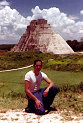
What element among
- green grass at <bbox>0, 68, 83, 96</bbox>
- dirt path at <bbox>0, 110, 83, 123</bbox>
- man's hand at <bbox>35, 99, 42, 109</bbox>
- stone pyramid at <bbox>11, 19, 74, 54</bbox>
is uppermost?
stone pyramid at <bbox>11, 19, 74, 54</bbox>

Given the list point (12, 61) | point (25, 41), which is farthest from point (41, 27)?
point (12, 61)

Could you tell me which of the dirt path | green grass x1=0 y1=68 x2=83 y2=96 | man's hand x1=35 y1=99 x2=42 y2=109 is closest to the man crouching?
man's hand x1=35 y1=99 x2=42 y2=109

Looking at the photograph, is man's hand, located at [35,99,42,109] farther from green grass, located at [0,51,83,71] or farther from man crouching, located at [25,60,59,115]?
green grass, located at [0,51,83,71]

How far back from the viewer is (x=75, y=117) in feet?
12.6

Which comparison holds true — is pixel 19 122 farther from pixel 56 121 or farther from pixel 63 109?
pixel 63 109

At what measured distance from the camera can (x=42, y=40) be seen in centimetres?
3494

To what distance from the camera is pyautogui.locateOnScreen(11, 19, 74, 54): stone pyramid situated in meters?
33.4

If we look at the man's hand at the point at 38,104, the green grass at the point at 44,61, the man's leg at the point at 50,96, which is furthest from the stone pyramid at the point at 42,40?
the man's hand at the point at 38,104

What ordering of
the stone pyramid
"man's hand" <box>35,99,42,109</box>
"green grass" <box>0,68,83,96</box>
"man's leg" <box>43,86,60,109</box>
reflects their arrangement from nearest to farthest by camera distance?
"man's hand" <box>35,99,42,109</box> → "man's leg" <box>43,86,60,109</box> → "green grass" <box>0,68,83,96</box> → the stone pyramid

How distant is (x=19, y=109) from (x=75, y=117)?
1.51 m

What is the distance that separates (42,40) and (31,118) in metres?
31.5

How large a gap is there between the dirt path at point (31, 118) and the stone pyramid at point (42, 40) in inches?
1124

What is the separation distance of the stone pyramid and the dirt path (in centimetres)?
2854

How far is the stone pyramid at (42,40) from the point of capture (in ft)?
110
